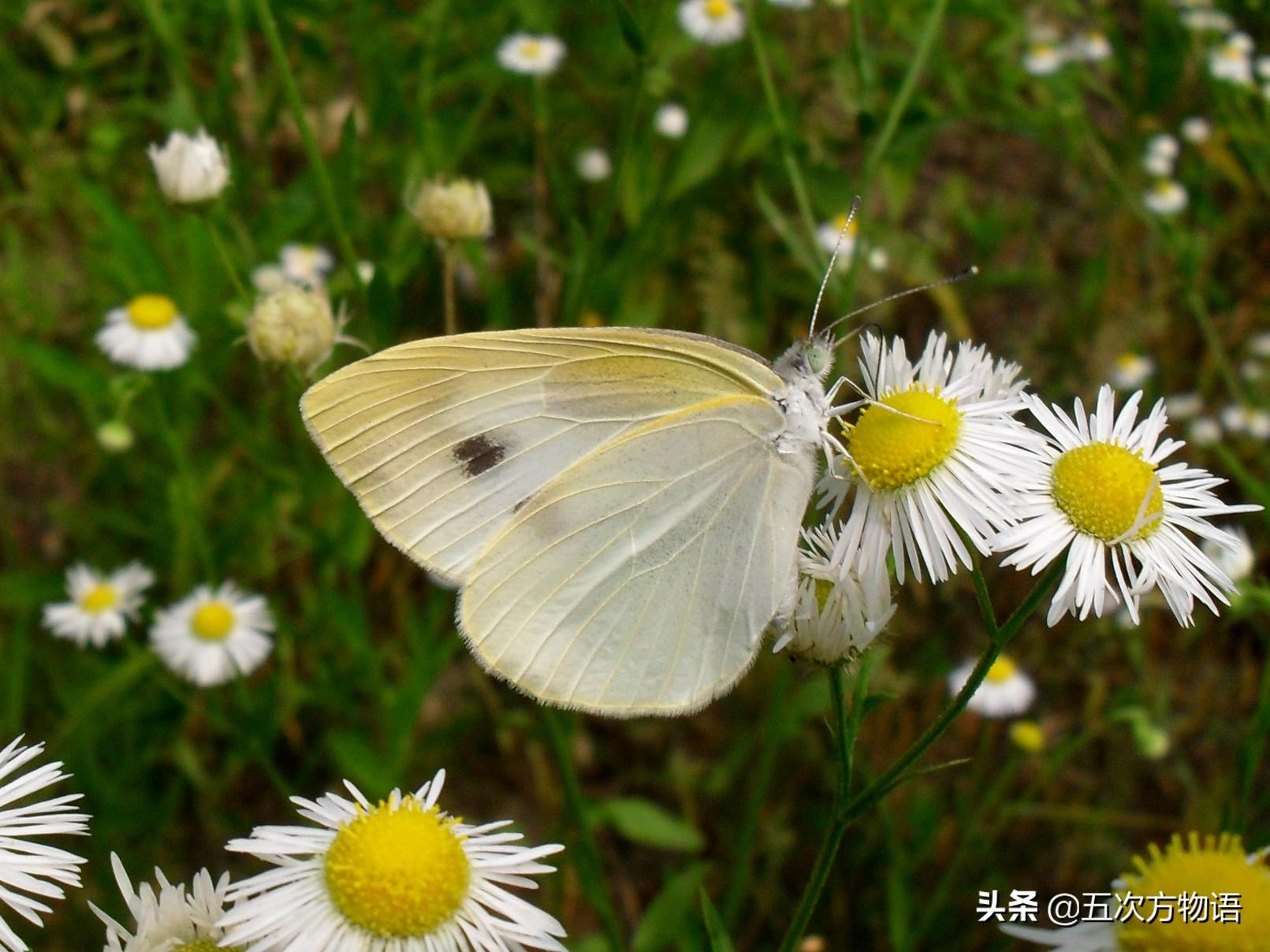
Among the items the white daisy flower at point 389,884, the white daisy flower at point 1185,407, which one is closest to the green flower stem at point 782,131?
the white daisy flower at point 389,884

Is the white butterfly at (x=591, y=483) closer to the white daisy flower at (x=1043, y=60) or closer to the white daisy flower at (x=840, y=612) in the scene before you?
the white daisy flower at (x=840, y=612)

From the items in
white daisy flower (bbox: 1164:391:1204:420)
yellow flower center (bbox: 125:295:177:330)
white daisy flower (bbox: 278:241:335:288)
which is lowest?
yellow flower center (bbox: 125:295:177:330)

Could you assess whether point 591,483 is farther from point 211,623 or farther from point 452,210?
point 211,623

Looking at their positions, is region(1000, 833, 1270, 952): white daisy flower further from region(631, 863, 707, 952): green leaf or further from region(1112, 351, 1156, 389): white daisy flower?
region(1112, 351, 1156, 389): white daisy flower

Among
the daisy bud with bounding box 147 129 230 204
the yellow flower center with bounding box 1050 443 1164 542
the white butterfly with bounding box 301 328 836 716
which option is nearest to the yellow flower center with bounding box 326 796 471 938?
the white butterfly with bounding box 301 328 836 716

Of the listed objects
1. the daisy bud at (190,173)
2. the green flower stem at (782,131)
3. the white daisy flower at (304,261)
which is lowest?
the daisy bud at (190,173)

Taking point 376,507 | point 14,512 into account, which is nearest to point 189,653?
point 14,512
